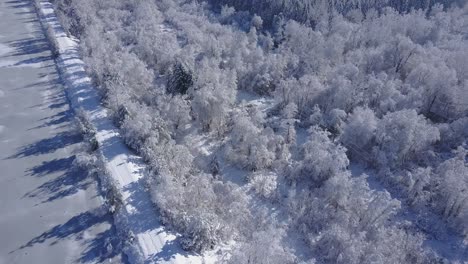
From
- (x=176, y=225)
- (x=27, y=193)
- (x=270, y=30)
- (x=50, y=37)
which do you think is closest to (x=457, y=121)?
(x=176, y=225)

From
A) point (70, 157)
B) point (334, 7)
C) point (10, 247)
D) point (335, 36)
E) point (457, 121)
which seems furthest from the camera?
point (334, 7)

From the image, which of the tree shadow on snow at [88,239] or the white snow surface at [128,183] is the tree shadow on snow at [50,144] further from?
the tree shadow on snow at [88,239]

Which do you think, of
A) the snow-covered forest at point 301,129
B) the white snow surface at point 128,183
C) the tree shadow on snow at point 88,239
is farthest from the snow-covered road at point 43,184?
the snow-covered forest at point 301,129

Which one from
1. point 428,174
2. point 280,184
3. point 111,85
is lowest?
point 280,184

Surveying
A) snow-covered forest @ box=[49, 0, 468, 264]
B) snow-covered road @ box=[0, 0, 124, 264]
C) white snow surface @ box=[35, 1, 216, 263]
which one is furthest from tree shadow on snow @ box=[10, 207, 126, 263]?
snow-covered forest @ box=[49, 0, 468, 264]

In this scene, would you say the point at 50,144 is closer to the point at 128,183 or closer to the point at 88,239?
the point at 128,183

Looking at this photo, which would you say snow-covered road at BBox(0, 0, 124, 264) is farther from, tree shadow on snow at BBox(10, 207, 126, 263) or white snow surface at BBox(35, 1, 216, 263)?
white snow surface at BBox(35, 1, 216, 263)

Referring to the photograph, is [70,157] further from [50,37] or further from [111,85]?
[50,37]

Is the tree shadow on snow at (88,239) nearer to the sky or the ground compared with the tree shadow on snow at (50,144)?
nearer to the ground
